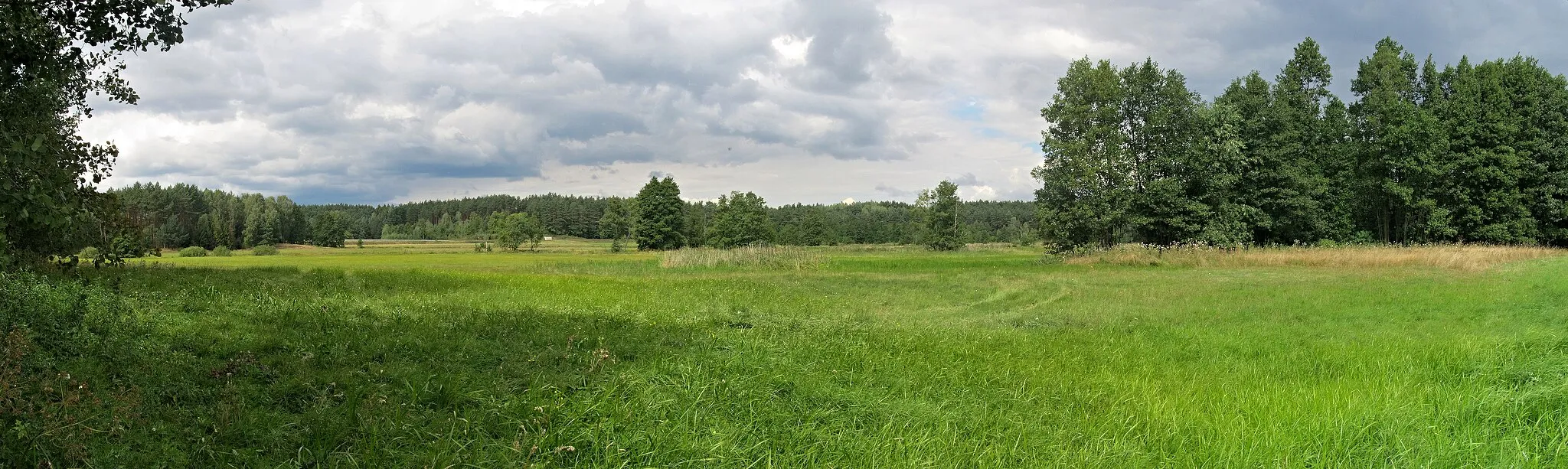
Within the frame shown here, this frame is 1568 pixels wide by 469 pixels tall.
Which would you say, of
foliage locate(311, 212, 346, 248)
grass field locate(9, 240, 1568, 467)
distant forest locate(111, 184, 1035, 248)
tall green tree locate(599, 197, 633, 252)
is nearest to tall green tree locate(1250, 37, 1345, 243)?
distant forest locate(111, 184, 1035, 248)

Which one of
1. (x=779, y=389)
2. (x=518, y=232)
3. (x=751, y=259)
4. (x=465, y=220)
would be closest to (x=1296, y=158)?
(x=751, y=259)

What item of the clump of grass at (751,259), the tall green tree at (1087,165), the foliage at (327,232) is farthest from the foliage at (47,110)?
the foliage at (327,232)

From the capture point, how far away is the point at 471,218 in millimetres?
153875

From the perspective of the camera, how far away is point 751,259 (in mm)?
36219

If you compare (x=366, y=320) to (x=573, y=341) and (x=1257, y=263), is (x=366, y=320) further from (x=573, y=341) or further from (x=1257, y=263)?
(x=1257, y=263)

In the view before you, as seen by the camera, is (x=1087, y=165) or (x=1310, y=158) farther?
(x=1310, y=158)

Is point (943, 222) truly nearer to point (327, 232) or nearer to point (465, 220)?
point (327, 232)

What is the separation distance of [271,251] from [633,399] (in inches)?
3092

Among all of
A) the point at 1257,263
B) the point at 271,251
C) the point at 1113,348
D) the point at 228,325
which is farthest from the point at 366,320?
the point at 271,251

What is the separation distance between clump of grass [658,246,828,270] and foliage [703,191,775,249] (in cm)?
4421

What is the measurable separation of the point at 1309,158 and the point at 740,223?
180ft

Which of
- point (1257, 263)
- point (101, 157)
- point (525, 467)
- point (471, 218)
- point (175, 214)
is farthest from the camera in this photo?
point (471, 218)

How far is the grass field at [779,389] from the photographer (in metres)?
5.13

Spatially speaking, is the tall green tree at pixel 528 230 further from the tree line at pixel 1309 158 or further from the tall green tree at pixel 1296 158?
the tall green tree at pixel 1296 158
